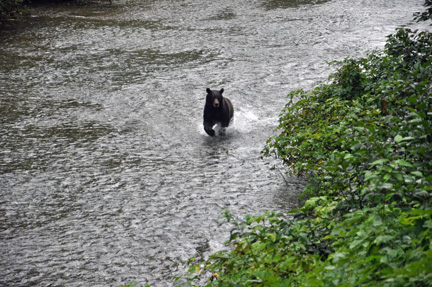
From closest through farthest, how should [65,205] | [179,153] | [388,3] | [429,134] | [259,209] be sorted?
1. [429,134]
2. [259,209]
3. [65,205]
4. [179,153]
5. [388,3]

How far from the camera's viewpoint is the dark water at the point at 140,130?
666cm

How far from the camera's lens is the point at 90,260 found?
632cm

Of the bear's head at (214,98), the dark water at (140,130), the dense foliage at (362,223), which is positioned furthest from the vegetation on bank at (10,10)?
the dense foliage at (362,223)

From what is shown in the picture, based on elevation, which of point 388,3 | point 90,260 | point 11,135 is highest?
point 388,3

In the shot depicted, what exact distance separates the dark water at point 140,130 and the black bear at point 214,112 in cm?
32

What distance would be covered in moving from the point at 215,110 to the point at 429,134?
7003mm

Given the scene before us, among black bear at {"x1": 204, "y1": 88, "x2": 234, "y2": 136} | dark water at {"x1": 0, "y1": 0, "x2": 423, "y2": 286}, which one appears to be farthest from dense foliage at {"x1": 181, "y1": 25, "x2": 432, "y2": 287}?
black bear at {"x1": 204, "y1": 88, "x2": 234, "y2": 136}

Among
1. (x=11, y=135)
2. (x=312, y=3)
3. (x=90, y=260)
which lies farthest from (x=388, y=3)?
(x=90, y=260)

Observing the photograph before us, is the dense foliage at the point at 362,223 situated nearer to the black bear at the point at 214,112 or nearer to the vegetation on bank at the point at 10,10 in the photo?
the black bear at the point at 214,112

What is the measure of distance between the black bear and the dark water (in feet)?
1.06

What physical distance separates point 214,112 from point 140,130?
6.17ft

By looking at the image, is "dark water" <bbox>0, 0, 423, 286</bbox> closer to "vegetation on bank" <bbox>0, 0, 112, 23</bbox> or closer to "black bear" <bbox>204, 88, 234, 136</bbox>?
"black bear" <bbox>204, 88, 234, 136</bbox>

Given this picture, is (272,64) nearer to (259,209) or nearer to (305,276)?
(259,209)

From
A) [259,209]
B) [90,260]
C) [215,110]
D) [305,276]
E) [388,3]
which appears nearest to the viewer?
[305,276]
